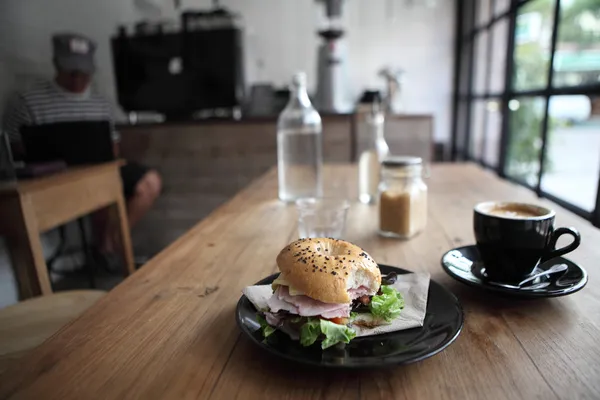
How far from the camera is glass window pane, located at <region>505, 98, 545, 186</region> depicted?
2.35m

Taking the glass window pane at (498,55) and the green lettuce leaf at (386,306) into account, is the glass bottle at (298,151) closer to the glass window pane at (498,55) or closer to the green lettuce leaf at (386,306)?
the green lettuce leaf at (386,306)

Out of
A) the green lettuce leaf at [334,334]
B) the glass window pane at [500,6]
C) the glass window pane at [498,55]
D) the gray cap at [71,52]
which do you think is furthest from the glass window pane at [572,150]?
the gray cap at [71,52]

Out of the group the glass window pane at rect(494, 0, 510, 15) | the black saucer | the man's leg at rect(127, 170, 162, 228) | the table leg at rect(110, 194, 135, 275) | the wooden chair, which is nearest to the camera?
the black saucer

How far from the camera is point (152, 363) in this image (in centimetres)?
51

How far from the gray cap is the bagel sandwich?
2699 mm

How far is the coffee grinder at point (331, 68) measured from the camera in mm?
2852

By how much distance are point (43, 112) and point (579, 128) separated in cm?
310

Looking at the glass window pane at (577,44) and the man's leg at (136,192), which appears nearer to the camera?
the glass window pane at (577,44)

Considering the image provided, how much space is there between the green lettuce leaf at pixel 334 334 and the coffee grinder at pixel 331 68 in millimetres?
2554

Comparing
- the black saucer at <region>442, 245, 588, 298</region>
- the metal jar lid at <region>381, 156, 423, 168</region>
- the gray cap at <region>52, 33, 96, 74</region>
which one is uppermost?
the gray cap at <region>52, 33, 96, 74</region>

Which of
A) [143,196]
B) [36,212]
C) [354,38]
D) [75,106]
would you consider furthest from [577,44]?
[75,106]

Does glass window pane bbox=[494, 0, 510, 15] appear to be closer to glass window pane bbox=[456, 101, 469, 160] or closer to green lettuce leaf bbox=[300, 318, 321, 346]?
glass window pane bbox=[456, 101, 469, 160]

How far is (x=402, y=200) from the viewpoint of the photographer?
3.05ft

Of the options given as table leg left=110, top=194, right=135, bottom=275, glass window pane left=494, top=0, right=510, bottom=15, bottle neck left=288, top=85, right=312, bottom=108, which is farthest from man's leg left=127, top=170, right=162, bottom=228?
glass window pane left=494, top=0, right=510, bottom=15
